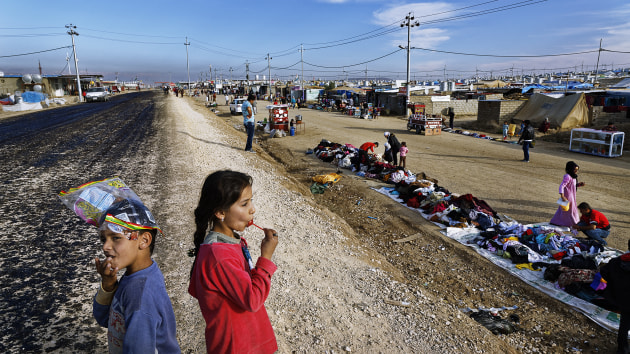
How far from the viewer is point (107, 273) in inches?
65.8

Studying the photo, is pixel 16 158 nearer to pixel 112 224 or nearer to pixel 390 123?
pixel 112 224

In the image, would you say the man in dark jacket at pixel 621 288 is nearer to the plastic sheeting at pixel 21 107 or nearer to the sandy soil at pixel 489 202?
the sandy soil at pixel 489 202

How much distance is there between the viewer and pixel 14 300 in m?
3.48

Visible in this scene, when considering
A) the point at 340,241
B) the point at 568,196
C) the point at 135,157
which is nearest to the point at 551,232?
the point at 568,196

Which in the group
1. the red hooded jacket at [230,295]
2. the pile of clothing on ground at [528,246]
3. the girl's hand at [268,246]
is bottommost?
the pile of clothing on ground at [528,246]

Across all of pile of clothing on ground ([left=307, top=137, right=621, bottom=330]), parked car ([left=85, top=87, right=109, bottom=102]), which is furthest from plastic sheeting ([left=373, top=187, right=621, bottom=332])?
parked car ([left=85, top=87, right=109, bottom=102])

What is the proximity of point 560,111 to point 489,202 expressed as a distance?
1821cm

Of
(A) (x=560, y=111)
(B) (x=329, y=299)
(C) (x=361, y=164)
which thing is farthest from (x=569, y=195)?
(A) (x=560, y=111)

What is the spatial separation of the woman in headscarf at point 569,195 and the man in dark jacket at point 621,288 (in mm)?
3714

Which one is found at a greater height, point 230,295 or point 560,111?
point 560,111

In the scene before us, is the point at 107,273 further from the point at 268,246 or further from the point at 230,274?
the point at 268,246

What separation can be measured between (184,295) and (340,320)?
1.66 meters

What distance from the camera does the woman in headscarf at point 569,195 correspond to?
7.20 meters

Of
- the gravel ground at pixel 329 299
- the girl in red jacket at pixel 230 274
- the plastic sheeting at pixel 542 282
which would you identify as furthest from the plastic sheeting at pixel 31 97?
the girl in red jacket at pixel 230 274
